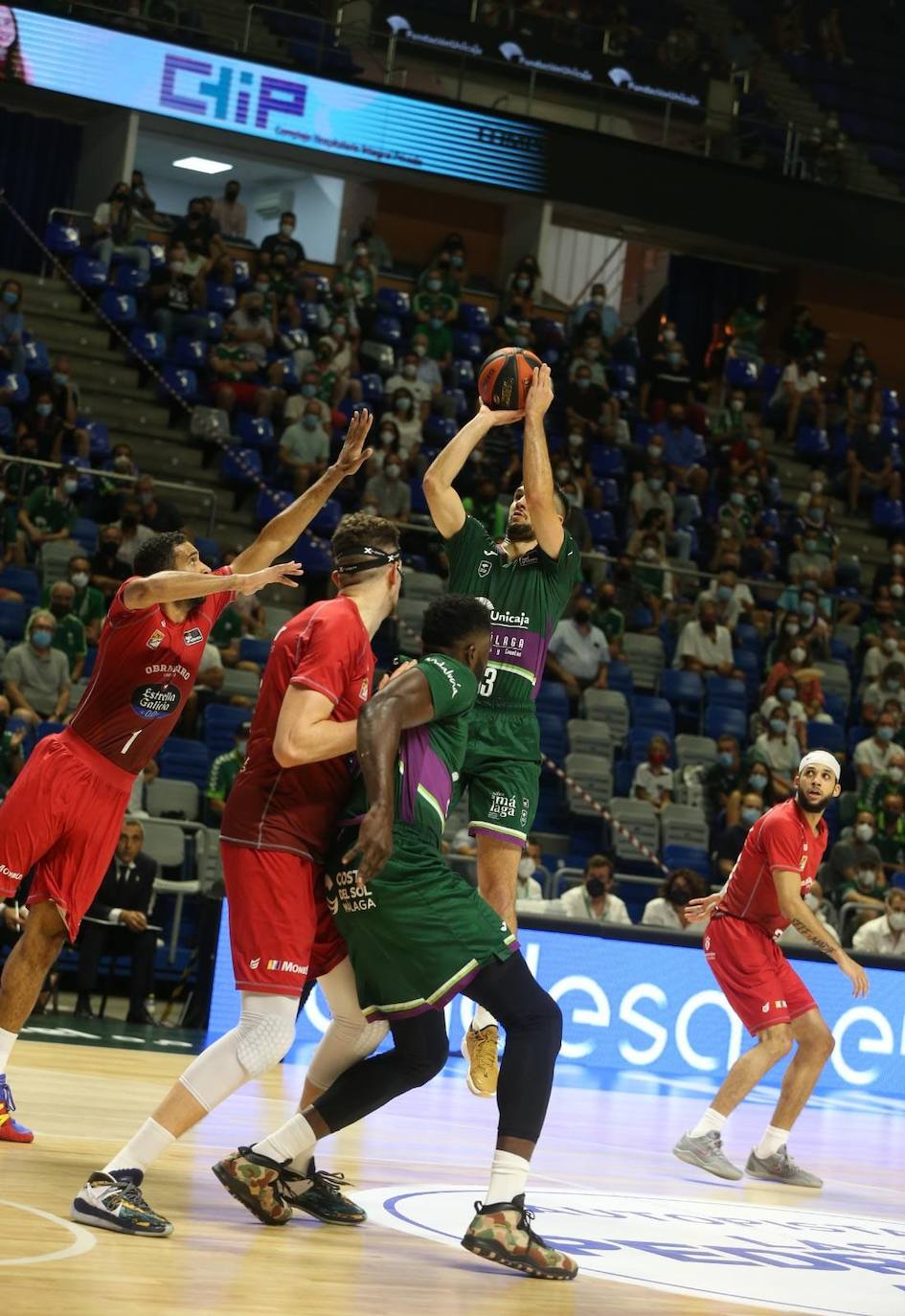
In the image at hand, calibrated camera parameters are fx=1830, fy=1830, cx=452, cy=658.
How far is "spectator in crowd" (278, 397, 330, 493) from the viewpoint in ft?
65.0

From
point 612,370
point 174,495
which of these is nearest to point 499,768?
point 174,495

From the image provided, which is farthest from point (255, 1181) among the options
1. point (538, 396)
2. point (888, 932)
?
point (888, 932)

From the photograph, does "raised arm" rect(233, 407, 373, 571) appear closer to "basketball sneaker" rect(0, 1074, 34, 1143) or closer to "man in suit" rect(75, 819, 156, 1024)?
"basketball sneaker" rect(0, 1074, 34, 1143)

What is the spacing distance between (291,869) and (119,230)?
17.6m

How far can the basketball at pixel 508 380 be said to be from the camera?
22.3 feet

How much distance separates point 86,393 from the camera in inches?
832

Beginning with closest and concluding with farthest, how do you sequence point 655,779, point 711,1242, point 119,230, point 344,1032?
point 344,1032 < point 711,1242 < point 655,779 < point 119,230

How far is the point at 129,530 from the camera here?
17.2m

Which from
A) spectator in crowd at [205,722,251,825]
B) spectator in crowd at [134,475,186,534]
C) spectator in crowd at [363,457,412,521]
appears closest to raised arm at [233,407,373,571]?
spectator in crowd at [205,722,251,825]

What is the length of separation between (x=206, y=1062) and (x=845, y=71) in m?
25.5

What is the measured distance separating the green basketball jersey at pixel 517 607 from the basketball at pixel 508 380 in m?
0.67

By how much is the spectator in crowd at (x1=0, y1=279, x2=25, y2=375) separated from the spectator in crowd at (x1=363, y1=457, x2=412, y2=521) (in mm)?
3870

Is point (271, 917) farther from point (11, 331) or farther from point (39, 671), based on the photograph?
point (11, 331)

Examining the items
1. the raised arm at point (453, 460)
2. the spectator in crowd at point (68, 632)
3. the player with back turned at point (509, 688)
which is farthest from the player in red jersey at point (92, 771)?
the spectator in crowd at point (68, 632)
